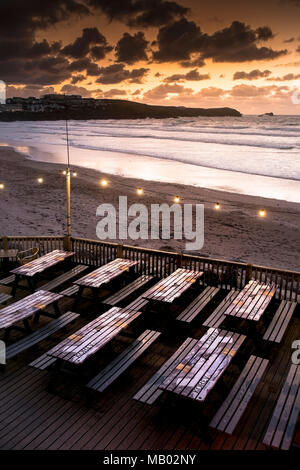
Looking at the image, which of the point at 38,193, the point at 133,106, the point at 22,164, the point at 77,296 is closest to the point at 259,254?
the point at 77,296

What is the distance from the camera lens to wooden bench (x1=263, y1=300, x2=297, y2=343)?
7621mm

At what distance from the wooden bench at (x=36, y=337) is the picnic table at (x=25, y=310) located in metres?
0.35

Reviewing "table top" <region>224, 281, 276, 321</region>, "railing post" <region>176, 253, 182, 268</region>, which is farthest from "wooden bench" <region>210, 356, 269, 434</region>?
"railing post" <region>176, 253, 182, 268</region>

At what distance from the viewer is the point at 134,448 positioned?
18.1ft

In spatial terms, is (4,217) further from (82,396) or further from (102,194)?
(82,396)

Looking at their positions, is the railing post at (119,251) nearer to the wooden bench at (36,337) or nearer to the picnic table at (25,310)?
the picnic table at (25,310)

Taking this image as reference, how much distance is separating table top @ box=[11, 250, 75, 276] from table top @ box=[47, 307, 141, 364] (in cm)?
287

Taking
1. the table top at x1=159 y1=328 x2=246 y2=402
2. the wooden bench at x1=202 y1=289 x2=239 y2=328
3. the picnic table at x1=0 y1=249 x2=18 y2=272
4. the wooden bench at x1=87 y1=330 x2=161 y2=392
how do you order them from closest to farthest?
the table top at x1=159 y1=328 x2=246 y2=402
the wooden bench at x1=87 y1=330 x2=161 y2=392
the wooden bench at x1=202 y1=289 x2=239 y2=328
the picnic table at x1=0 y1=249 x2=18 y2=272

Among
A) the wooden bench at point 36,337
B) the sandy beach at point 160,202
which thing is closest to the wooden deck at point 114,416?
the wooden bench at point 36,337

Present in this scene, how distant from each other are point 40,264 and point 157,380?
5339mm

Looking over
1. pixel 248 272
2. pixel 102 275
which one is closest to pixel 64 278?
pixel 102 275

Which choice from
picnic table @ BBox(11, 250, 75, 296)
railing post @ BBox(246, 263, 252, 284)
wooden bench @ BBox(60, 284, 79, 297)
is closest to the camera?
wooden bench @ BBox(60, 284, 79, 297)

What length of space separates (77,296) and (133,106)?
190 m

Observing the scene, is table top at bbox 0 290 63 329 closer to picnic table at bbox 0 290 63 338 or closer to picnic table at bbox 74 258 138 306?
picnic table at bbox 0 290 63 338
